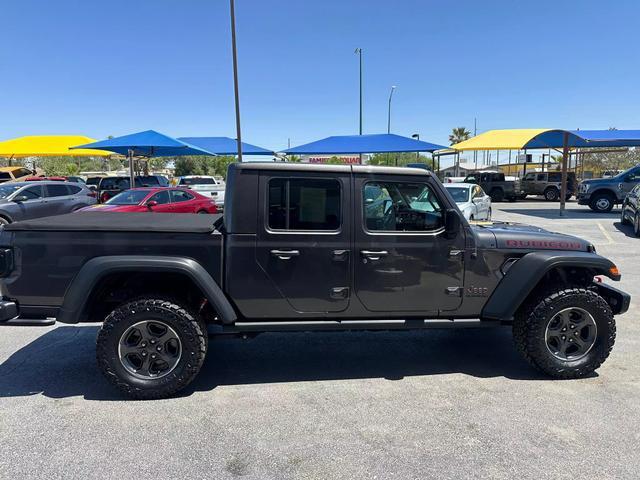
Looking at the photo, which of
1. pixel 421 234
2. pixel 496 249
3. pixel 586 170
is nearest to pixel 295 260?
pixel 421 234

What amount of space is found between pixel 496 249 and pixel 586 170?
61.4m

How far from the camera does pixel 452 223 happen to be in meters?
3.47

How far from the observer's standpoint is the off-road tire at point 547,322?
11.8 feet

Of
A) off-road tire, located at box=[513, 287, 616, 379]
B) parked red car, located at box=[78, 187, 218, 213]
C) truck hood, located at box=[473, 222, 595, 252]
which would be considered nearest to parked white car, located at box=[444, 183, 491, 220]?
parked red car, located at box=[78, 187, 218, 213]

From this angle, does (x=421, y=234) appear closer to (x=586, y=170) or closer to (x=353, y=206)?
(x=353, y=206)

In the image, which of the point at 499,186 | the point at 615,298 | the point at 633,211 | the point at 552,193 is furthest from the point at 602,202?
the point at 615,298

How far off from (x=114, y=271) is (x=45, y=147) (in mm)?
23931

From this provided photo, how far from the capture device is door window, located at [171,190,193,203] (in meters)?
12.8

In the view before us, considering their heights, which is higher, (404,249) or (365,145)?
(365,145)

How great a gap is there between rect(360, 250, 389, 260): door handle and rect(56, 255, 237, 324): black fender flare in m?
Result: 1.15

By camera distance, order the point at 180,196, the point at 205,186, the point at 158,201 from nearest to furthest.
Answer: the point at 158,201
the point at 180,196
the point at 205,186

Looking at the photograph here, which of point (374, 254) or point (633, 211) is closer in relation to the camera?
point (374, 254)

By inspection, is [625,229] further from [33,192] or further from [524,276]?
[33,192]

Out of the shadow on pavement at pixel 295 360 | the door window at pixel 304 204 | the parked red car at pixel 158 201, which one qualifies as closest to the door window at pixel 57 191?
the parked red car at pixel 158 201
